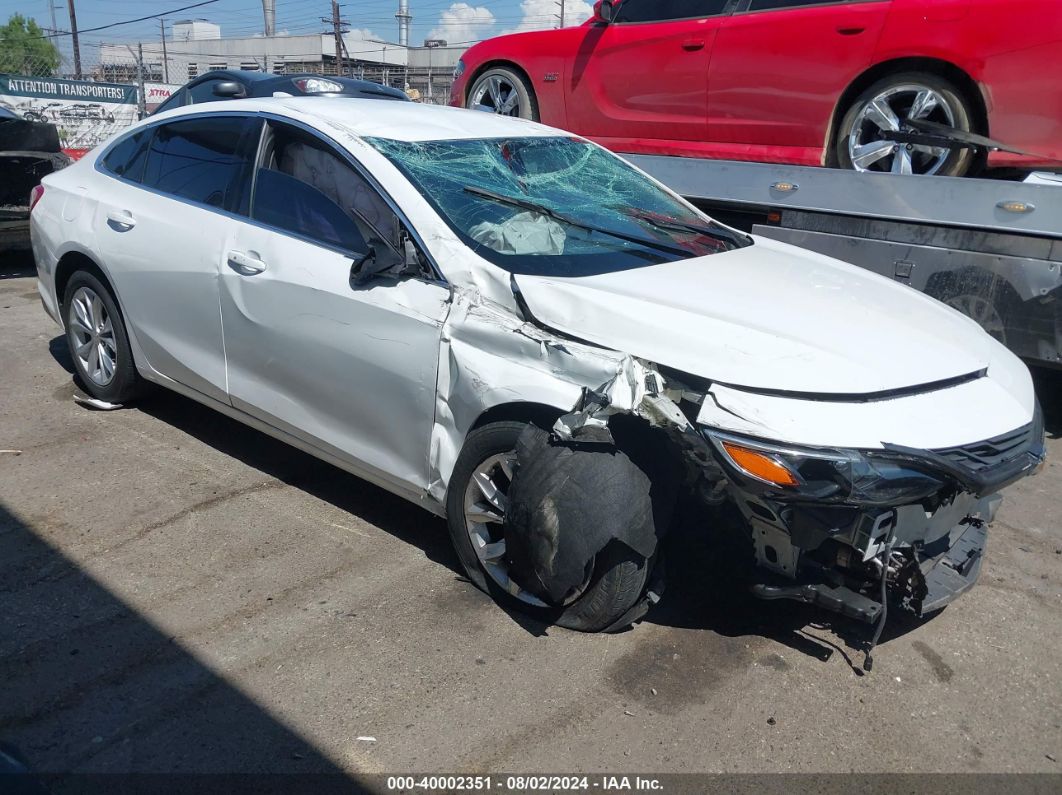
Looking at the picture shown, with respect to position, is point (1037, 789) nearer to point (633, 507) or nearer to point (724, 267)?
point (633, 507)

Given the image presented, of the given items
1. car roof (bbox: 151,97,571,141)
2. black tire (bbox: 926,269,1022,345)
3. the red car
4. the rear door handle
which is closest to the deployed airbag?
car roof (bbox: 151,97,571,141)

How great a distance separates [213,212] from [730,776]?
3171 millimetres

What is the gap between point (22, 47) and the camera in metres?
62.1

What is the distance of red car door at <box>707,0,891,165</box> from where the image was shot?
19.2ft

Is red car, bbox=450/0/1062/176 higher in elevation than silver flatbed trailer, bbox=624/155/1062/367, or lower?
higher

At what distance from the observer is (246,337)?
4.11 meters

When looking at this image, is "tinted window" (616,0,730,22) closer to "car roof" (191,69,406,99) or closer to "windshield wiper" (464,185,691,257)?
"car roof" (191,69,406,99)

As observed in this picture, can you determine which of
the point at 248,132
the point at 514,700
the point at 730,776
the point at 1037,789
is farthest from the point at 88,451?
the point at 1037,789

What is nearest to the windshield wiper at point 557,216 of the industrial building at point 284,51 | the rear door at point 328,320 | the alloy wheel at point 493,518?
the rear door at point 328,320

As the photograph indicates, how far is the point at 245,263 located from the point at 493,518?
159cm

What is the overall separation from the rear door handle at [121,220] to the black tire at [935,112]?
13.9ft

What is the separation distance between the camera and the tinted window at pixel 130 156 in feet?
16.0

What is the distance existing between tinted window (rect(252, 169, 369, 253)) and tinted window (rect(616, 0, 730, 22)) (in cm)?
386

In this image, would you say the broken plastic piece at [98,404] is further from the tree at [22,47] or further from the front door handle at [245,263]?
the tree at [22,47]
